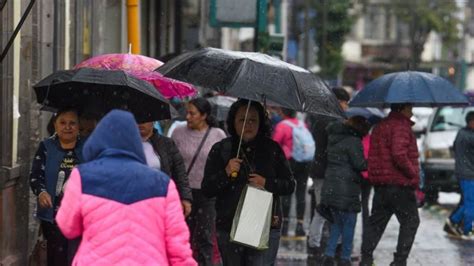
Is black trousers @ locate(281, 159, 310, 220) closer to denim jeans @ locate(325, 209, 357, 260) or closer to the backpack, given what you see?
the backpack

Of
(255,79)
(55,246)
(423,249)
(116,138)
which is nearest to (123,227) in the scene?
(116,138)

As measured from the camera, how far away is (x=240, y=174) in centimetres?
798

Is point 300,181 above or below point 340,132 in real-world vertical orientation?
below

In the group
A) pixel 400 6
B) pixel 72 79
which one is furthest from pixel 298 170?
pixel 400 6

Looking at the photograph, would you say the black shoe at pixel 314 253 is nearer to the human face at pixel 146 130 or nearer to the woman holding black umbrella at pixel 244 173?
the woman holding black umbrella at pixel 244 173

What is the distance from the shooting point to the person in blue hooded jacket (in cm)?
786

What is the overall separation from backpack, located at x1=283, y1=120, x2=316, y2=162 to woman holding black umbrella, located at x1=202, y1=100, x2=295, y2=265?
6.42m

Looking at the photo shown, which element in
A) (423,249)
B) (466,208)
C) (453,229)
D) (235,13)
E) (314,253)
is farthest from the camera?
(453,229)

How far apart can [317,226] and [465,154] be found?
8.71 feet

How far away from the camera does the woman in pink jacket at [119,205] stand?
529 cm

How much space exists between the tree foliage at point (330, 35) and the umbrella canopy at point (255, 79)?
36.4 metres

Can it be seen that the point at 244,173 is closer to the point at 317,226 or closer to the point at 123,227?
the point at 123,227

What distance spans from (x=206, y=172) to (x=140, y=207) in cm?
275

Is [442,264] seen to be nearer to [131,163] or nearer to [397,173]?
[397,173]
